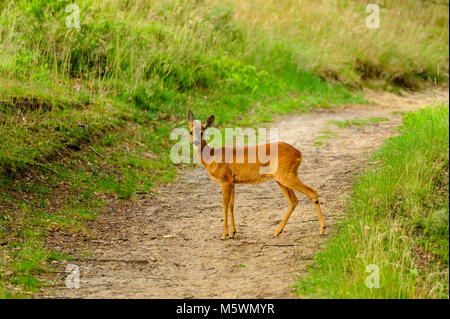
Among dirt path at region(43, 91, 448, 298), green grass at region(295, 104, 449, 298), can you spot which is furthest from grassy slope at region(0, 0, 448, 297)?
green grass at region(295, 104, 449, 298)

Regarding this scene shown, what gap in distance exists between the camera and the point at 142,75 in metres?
11.7

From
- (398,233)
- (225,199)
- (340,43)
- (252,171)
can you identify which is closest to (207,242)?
(225,199)

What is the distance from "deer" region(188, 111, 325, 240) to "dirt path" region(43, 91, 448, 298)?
286 millimetres

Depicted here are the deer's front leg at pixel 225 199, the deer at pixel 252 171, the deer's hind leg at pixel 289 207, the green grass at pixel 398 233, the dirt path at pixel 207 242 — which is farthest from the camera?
the deer's front leg at pixel 225 199

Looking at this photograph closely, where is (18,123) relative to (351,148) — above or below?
above

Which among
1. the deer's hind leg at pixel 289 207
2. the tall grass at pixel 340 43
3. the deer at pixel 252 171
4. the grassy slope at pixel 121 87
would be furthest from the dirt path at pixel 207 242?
the tall grass at pixel 340 43

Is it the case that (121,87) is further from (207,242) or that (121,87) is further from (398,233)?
(398,233)

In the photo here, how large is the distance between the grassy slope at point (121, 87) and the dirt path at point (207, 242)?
0.47 m

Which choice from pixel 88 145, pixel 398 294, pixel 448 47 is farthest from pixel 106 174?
pixel 448 47

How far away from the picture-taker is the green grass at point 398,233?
451 centimetres

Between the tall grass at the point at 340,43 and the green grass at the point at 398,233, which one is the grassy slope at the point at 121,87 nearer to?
the tall grass at the point at 340,43

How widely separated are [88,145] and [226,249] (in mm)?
3766

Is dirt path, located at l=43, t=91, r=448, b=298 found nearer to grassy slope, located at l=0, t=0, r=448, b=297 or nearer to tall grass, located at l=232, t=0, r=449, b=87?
grassy slope, located at l=0, t=0, r=448, b=297

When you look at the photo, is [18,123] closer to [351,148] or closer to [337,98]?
[351,148]
